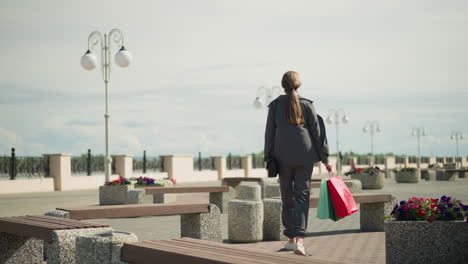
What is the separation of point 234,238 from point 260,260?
5.52m

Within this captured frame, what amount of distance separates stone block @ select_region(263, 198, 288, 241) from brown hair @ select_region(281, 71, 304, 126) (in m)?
2.98

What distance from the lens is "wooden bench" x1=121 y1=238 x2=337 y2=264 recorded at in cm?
420

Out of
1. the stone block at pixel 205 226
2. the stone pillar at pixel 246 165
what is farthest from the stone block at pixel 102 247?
the stone pillar at pixel 246 165

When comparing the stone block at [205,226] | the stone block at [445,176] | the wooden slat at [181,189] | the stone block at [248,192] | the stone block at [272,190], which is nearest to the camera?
Result: the stone block at [205,226]

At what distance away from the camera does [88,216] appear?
26.4ft

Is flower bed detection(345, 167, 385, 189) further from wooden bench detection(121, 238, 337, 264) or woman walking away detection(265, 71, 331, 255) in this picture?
wooden bench detection(121, 238, 337, 264)

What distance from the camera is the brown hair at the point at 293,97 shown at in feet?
23.0

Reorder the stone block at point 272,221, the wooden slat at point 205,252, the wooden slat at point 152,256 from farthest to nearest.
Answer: the stone block at point 272,221 → the wooden slat at point 152,256 → the wooden slat at point 205,252

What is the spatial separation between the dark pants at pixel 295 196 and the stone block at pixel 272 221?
245 cm

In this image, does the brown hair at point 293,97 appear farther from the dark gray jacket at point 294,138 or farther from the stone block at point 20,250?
the stone block at point 20,250

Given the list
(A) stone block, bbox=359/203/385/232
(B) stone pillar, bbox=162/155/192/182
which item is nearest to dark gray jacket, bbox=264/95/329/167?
(A) stone block, bbox=359/203/385/232

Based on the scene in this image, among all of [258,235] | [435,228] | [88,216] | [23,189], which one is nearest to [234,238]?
[258,235]

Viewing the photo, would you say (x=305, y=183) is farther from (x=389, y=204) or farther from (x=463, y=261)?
(x=389, y=204)

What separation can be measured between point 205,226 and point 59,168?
23845 mm
